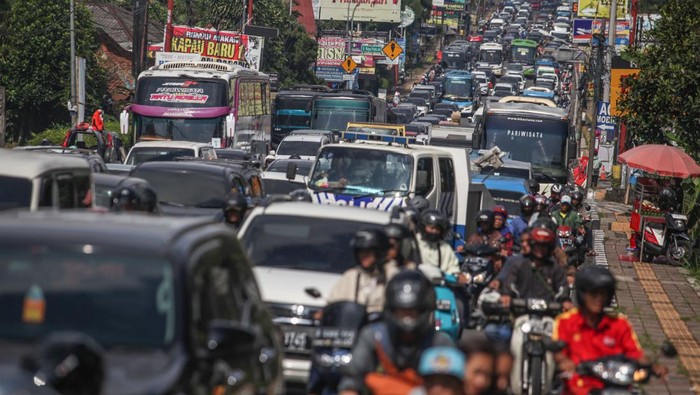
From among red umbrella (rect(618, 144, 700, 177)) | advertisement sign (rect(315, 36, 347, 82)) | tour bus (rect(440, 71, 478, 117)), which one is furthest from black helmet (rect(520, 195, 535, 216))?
advertisement sign (rect(315, 36, 347, 82))

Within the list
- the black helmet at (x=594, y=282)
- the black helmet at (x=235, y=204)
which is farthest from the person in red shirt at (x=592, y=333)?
the black helmet at (x=235, y=204)

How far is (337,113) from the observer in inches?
1699

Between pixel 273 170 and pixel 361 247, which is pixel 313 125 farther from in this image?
pixel 361 247

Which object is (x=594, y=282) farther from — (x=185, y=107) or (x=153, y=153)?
(x=185, y=107)

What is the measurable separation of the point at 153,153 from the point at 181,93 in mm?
10287

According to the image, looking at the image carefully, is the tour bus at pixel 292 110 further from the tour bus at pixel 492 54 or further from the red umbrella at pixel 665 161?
the tour bus at pixel 492 54

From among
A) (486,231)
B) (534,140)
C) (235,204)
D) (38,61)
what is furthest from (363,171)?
(38,61)

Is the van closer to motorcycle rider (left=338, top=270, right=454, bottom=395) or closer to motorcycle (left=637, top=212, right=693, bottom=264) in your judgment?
motorcycle rider (left=338, top=270, right=454, bottom=395)

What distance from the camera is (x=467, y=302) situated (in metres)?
13.0

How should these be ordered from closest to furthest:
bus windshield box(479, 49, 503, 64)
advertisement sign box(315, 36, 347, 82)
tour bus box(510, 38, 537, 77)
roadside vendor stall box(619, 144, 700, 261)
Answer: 1. roadside vendor stall box(619, 144, 700, 261)
2. advertisement sign box(315, 36, 347, 82)
3. tour bus box(510, 38, 537, 77)
4. bus windshield box(479, 49, 503, 64)

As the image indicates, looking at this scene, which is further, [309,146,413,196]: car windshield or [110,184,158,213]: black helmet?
[309,146,413,196]: car windshield

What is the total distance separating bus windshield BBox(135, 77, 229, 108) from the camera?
35500mm

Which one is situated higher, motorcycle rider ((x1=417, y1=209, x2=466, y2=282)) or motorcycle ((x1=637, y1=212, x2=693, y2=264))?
motorcycle rider ((x1=417, y1=209, x2=466, y2=282))

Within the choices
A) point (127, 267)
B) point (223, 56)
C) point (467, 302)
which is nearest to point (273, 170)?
point (467, 302)
